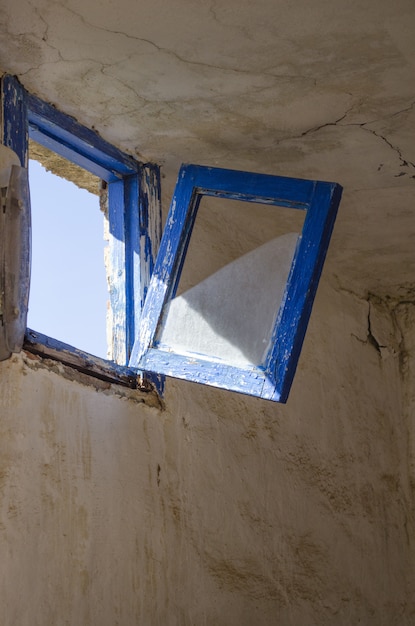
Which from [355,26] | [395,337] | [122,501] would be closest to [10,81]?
[355,26]

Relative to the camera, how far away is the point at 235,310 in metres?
2.91

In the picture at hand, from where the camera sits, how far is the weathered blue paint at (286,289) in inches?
107

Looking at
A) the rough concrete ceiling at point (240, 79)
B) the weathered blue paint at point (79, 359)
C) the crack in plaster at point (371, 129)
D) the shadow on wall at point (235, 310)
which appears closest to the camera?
the rough concrete ceiling at point (240, 79)

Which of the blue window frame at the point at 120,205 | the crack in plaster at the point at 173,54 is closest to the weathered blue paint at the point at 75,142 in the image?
the blue window frame at the point at 120,205

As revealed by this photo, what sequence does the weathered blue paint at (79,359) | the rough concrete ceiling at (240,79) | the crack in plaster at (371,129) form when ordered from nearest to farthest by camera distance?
the rough concrete ceiling at (240,79) → the weathered blue paint at (79,359) → the crack in plaster at (371,129)

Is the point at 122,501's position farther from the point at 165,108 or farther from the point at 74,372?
the point at 165,108

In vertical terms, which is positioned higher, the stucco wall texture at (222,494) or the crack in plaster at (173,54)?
the crack in plaster at (173,54)

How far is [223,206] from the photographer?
322 centimetres

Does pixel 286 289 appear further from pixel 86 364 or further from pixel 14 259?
pixel 14 259

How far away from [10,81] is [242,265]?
0.93m

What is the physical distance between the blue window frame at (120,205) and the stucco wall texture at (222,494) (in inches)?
10.6

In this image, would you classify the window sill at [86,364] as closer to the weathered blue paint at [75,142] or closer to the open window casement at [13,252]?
the open window casement at [13,252]

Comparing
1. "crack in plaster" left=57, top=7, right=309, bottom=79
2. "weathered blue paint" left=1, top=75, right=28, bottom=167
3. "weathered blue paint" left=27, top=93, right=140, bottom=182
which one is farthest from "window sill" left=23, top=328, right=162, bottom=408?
"crack in plaster" left=57, top=7, right=309, bottom=79

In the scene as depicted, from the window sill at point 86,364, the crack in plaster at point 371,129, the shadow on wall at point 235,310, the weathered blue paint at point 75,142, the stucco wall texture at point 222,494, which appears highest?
the crack in plaster at point 371,129
